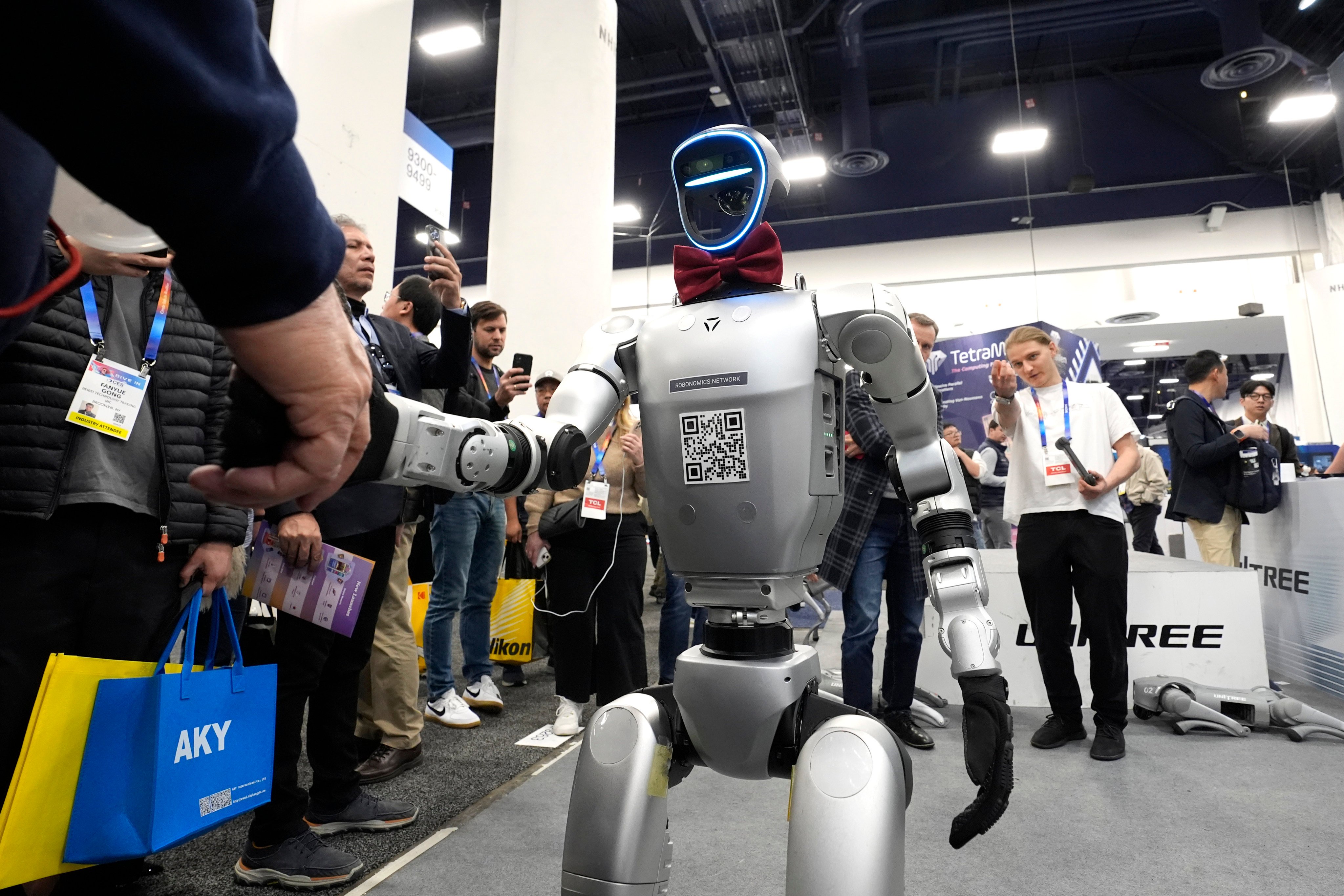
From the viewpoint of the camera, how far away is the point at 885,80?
957cm

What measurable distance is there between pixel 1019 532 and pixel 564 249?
2990mm

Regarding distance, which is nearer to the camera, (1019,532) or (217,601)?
(217,601)

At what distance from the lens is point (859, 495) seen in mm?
2834

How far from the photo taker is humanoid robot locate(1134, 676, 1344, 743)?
10.0 feet

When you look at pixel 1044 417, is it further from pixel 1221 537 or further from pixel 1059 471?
pixel 1221 537

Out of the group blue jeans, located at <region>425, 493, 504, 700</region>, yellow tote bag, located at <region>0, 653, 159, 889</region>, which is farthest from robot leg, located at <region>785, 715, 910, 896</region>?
blue jeans, located at <region>425, 493, 504, 700</region>

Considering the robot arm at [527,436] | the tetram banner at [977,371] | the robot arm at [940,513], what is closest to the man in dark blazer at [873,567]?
the robot arm at [940,513]

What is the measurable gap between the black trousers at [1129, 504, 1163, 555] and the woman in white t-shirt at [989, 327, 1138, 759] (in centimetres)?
392

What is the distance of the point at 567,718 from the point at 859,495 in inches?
56.0

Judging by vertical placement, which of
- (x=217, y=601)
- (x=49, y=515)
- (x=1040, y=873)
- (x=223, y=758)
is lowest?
(x=1040, y=873)

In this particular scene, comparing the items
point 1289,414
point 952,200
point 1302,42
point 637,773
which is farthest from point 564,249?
point 1289,414

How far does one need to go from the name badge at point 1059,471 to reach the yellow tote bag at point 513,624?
2.46m

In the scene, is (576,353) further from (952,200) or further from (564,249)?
(952,200)

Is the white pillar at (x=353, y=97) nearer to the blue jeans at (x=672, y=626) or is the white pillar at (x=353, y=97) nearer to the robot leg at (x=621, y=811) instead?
the blue jeans at (x=672, y=626)
